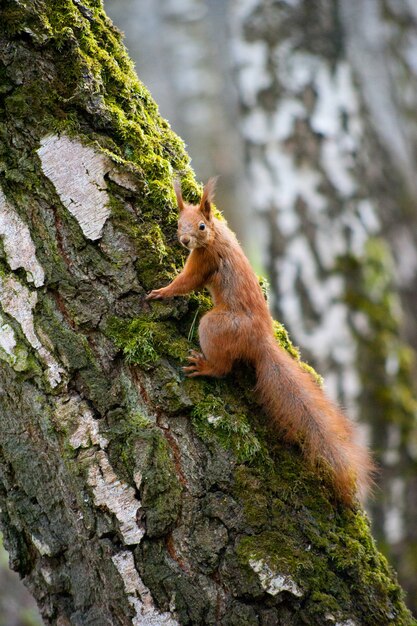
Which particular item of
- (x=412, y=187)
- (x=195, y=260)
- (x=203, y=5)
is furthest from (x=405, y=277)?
(x=203, y=5)

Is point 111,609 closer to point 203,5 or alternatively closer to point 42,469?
point 42,469

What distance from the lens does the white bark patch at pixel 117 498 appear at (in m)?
2.11

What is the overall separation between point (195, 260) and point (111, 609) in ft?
4.18

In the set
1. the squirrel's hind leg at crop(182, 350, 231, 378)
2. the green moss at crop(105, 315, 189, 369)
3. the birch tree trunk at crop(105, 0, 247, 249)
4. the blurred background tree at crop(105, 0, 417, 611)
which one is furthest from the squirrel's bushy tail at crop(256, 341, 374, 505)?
the birch tree trunk at crop(105, 0, 247, 249)

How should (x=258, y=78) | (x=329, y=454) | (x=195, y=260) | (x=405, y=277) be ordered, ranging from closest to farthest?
(x=329, y=454) < (x=195, y=260) < (x=258, y=78) < (x=405, y=277)

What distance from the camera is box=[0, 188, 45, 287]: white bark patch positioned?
2273mm

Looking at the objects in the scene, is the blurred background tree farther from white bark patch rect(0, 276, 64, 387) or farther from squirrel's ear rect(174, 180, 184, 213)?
white bark patch rect(0, 276, 64, 387)

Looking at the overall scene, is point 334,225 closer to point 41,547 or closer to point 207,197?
point 207,197

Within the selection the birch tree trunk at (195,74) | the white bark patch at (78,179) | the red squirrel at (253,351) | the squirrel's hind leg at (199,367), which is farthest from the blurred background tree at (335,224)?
the birch tree trunk at (195,74)

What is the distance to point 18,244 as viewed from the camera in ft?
7.52

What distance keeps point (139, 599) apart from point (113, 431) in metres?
0.51

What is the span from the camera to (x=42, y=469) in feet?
7.27

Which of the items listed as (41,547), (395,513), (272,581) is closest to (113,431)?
(41,547)

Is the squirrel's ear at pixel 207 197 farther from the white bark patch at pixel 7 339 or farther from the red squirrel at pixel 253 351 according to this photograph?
the white bark patch at pixel 7 339
